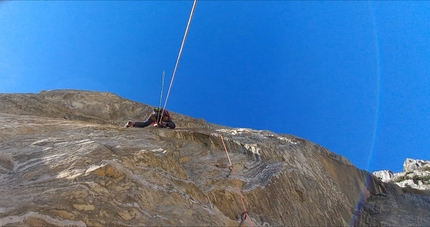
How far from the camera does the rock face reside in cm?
566

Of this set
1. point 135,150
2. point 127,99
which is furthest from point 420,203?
point 127,99

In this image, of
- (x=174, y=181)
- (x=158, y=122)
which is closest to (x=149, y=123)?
(x=158, y=122)

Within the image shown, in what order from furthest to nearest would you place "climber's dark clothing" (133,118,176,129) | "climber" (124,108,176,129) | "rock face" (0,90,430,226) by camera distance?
"climber" (124,108,176,129)
"climber's dark clothing" (133,118,176,129)
"rock face" (0,90,430,226)

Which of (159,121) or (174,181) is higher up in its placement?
(159,121)

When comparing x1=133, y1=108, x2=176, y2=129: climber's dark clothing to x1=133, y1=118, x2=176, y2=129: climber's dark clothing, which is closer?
x1=133, y1=118, x2=176, y2=129: climber's dark clothing

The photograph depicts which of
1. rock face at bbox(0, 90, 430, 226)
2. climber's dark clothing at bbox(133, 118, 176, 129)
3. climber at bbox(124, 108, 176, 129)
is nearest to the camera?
rock face at bbox(0, 90, 430, 226)

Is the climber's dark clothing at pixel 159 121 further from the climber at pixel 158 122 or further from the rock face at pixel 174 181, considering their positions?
the rock face at pixel 174 181

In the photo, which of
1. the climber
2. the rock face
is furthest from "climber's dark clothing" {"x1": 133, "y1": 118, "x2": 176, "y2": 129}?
the rock face

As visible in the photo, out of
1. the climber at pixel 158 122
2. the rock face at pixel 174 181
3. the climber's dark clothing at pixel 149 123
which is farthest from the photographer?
the climber at pixel 158 122

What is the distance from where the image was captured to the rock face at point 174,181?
5.66 metres

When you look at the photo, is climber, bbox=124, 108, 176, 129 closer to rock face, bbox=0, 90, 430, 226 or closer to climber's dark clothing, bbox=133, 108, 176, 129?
climber's dark clothing, bbox=133, 108, 176, 129

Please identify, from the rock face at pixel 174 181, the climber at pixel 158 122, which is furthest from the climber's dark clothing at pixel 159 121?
the rock face at pixel 174 181

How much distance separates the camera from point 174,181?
7.18 meters

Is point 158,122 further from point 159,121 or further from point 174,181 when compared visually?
point 174,181
